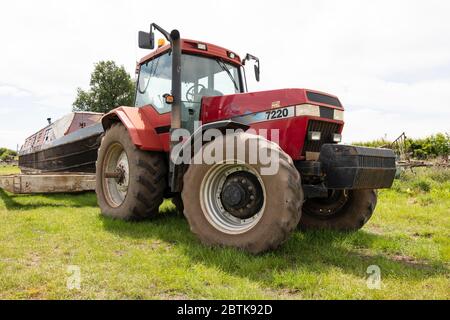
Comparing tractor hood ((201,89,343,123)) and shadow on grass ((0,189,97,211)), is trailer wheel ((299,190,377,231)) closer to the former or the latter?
tractor hood ((201,89,343,123))

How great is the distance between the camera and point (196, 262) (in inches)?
149

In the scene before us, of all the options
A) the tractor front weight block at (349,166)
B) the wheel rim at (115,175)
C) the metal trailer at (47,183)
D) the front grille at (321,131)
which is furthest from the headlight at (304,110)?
the metal trailer at (47,183)

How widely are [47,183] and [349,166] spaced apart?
5.73m

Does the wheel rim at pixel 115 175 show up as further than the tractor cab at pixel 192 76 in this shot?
Yes

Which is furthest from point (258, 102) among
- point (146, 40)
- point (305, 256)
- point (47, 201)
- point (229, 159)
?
point (47, 201)

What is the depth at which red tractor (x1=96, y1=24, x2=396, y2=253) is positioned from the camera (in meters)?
3.98

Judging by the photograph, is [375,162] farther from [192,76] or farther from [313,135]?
[192,76]

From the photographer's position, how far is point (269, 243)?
3.75 m

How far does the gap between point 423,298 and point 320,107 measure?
2361mm

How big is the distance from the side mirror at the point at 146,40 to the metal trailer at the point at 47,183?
3.81 meters

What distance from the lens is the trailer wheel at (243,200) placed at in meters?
3.70

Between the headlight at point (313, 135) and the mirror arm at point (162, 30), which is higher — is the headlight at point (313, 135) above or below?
below

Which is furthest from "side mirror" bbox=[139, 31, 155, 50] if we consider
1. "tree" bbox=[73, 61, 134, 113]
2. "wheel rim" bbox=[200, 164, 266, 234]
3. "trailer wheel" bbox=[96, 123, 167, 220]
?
"tree" bbox=[73, 61, 134, 113]

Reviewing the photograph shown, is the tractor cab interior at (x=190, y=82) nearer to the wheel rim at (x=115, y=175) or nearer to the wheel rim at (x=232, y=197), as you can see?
the wheel rim at (x=115, y=175)
